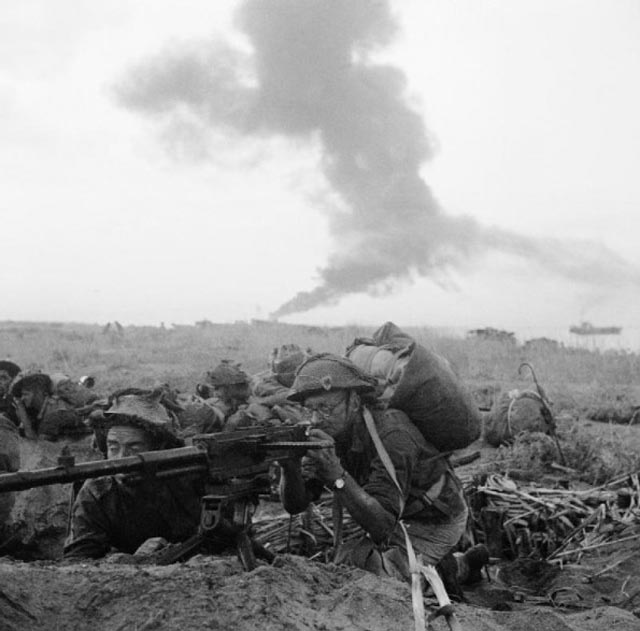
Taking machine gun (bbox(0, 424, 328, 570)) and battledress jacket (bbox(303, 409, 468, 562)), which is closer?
machine gun (bbox(0, 424, 328, 570))

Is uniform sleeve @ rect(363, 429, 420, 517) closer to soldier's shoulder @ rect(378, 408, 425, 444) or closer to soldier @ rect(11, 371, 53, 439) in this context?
soldier's shoulder @ rect(378, 408, 425, 444)

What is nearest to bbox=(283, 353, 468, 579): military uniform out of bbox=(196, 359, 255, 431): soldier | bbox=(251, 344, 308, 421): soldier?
bbox=(251, 344, 308, 421): soldier

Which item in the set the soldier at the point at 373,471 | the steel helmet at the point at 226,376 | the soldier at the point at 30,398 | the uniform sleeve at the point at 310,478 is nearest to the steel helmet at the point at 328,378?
the soldier at the point at 373,471

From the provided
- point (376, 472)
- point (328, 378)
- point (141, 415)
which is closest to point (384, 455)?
point (376, 472)

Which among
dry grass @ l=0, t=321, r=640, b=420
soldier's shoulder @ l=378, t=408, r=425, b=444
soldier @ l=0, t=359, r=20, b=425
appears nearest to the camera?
soldier's shoulder @ l=378, t=408, r=425, b=444

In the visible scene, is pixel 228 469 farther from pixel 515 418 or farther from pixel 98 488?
pixel 515 418

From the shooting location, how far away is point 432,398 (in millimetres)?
4426

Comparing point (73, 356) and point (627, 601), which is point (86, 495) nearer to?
point (627, 601)

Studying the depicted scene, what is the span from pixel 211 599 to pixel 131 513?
2.21 metres

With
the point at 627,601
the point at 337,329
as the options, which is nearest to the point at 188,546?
the point at 627,601

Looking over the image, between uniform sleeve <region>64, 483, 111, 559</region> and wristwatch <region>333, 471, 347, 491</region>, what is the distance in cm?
157

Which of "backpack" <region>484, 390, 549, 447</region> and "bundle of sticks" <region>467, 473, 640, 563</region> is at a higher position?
"backpack" <region>484, 390, 549, 447</region>

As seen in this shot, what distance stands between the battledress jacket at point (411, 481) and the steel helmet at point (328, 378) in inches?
9.7

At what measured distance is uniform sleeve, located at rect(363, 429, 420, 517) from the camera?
13.8 ft
